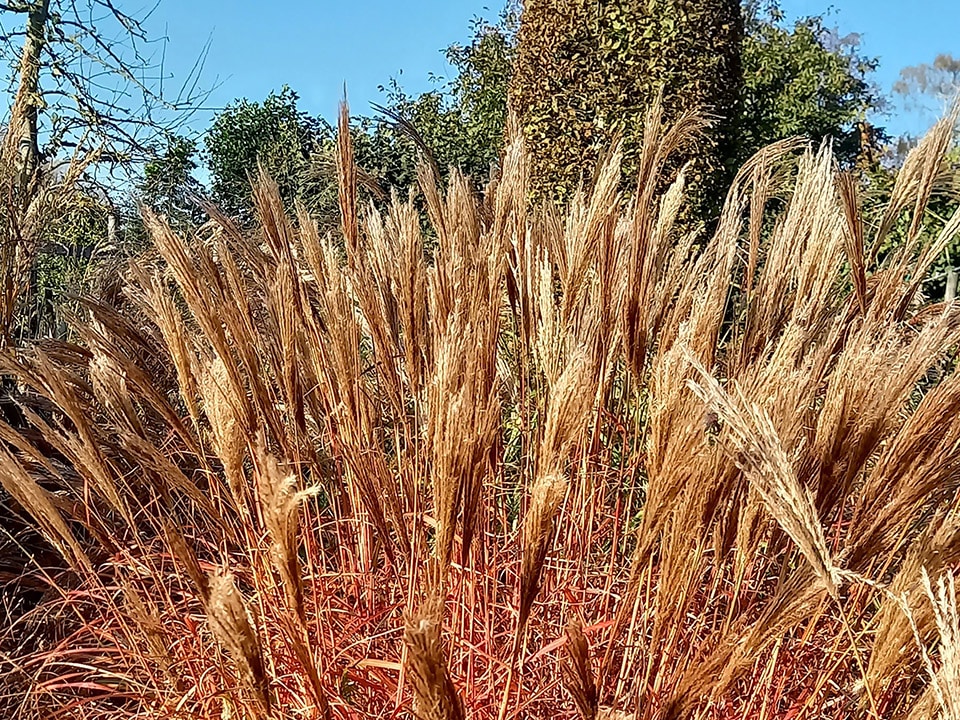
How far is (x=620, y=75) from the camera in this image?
507cm

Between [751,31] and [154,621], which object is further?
[751,31]

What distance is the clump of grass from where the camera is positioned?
1.13m

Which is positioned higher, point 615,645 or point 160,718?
point 615,645

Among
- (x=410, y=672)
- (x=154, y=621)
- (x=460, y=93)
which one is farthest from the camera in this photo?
(x=460, y=93)

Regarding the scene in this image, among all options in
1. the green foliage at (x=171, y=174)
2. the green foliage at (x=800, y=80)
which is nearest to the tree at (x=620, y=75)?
the green foliage at (x=171, y=174)

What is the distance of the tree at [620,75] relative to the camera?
5.01 metres

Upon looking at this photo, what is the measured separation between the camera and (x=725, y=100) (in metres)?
5.22

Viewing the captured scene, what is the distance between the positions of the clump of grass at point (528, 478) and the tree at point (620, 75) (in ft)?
9.33

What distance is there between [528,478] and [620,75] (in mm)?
3854

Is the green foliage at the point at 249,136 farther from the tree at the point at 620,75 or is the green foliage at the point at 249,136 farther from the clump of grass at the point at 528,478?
the clump of grass at the point at 528,478

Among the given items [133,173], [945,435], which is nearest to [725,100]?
[133,173]

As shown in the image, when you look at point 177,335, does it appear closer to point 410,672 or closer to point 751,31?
point 410,672

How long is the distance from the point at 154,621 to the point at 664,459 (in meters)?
0.85

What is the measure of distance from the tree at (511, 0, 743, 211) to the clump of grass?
2845 mm
